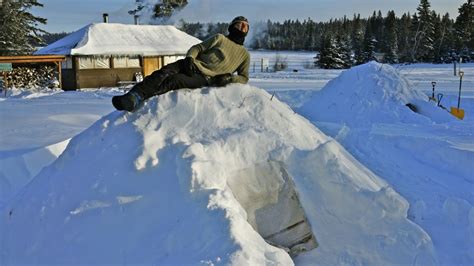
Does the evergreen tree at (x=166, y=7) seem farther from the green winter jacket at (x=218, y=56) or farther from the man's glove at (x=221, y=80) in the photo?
the man's glove at (x=221, y=80)

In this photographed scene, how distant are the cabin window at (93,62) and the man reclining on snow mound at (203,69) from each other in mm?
19503

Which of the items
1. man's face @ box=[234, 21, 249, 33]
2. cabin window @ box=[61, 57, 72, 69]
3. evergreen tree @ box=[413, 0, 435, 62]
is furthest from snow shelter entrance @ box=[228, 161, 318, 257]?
evergreen tree @ box=[413, 0, 435, 62]

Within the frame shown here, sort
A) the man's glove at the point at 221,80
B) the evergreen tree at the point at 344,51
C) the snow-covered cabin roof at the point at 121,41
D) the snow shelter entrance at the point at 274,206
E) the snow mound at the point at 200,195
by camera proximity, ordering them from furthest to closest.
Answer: the evergreen tree at the point at 344,51 → the snow-covered cabin roof at the point at 121,41 → the man's glove at the point at 221,80 → the snow shelter entrance at the point at 274,206 → the snow mound at the point at 200,195

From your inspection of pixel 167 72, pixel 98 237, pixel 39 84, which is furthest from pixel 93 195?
pixel 39 84

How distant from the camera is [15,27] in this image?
27062mm

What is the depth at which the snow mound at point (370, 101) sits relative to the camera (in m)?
11.6

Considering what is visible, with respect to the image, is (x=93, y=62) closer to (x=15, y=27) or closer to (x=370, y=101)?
(x=15, y=27)

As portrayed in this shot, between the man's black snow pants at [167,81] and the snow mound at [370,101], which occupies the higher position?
the man's black snow pants at [167,81]

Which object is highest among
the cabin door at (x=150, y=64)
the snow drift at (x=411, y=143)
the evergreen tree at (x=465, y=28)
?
the evergreen tree at (x=465, y=28)

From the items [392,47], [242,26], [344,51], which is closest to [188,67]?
[242,26]

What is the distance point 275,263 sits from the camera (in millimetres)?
3033

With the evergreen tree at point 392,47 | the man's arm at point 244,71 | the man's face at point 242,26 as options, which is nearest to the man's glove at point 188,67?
the man's arm at point 244,71

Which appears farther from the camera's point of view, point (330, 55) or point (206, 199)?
point (330, 55)

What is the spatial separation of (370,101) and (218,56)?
832cm
